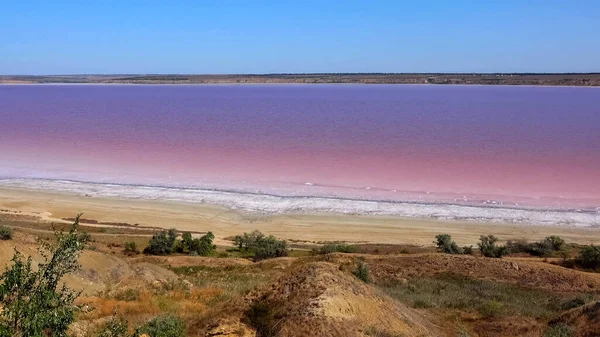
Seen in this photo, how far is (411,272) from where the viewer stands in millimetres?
18422

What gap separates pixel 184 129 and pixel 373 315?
60.1m

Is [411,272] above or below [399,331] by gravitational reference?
below

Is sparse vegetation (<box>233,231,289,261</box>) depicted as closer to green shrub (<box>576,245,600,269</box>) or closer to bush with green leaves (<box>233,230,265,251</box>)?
bush with green leaves (<box>233,230,265,251</box>)

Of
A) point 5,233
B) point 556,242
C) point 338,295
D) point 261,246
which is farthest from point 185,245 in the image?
point 556,242

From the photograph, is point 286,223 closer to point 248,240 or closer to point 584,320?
point 248,240

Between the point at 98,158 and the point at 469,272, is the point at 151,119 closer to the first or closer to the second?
the point at 98,158

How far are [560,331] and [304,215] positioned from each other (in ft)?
64.1

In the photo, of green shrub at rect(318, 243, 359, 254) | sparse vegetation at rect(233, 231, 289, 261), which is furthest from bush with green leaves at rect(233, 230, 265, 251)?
green shrub at rect(318, 243, 359, 254)

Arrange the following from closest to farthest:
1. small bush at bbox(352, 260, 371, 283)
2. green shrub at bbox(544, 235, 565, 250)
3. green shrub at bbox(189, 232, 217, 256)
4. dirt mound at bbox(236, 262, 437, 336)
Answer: dirt mound at bbox(236, 262, 437, 336) → small bush at bbox(352, 260, 371, 283) → green shrub at bbox(189, 232, 217, 256) → green shrub at bbox(544, 235, 565, 250)

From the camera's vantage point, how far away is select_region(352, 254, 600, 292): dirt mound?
17.2m

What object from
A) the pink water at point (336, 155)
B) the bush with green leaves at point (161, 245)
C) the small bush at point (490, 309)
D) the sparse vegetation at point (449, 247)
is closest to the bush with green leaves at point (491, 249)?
the sparse vegetation at point (449, 247)

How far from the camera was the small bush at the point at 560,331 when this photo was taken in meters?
9.87

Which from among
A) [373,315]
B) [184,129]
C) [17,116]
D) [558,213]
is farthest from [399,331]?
[17,116]

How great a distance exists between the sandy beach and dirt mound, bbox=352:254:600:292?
5.67 m
